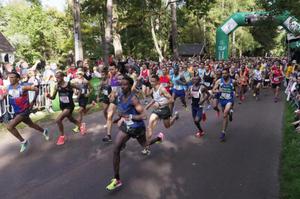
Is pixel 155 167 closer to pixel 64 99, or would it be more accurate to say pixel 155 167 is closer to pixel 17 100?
pixel 64 99

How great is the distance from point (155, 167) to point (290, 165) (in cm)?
245

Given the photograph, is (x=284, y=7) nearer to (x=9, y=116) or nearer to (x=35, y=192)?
(x=35, y=192)

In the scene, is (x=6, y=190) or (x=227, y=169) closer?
(x=6, y=190)

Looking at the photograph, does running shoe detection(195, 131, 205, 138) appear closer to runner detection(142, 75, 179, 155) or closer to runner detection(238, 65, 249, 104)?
runner detection(142, 75, 179, 155)

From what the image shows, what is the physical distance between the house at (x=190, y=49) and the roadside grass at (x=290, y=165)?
4885 centimetres

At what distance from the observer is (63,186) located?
6.84 metres

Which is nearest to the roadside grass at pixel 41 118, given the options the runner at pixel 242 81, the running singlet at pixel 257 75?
the runner at pixel 242 81

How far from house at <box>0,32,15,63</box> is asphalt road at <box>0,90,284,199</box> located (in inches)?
1083

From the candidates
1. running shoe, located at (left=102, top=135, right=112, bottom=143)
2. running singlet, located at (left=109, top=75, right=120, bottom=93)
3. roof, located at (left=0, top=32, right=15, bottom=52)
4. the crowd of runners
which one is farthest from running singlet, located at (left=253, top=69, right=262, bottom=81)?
roof, located at (left=0, top=32, right=15, bottom=52)

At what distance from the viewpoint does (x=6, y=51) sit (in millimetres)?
37875

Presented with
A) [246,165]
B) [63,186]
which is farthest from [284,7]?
[63,186]

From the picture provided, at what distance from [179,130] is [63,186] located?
17.1 ft

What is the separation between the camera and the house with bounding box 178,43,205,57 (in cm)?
6007

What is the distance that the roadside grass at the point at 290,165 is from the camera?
6.47 metres
